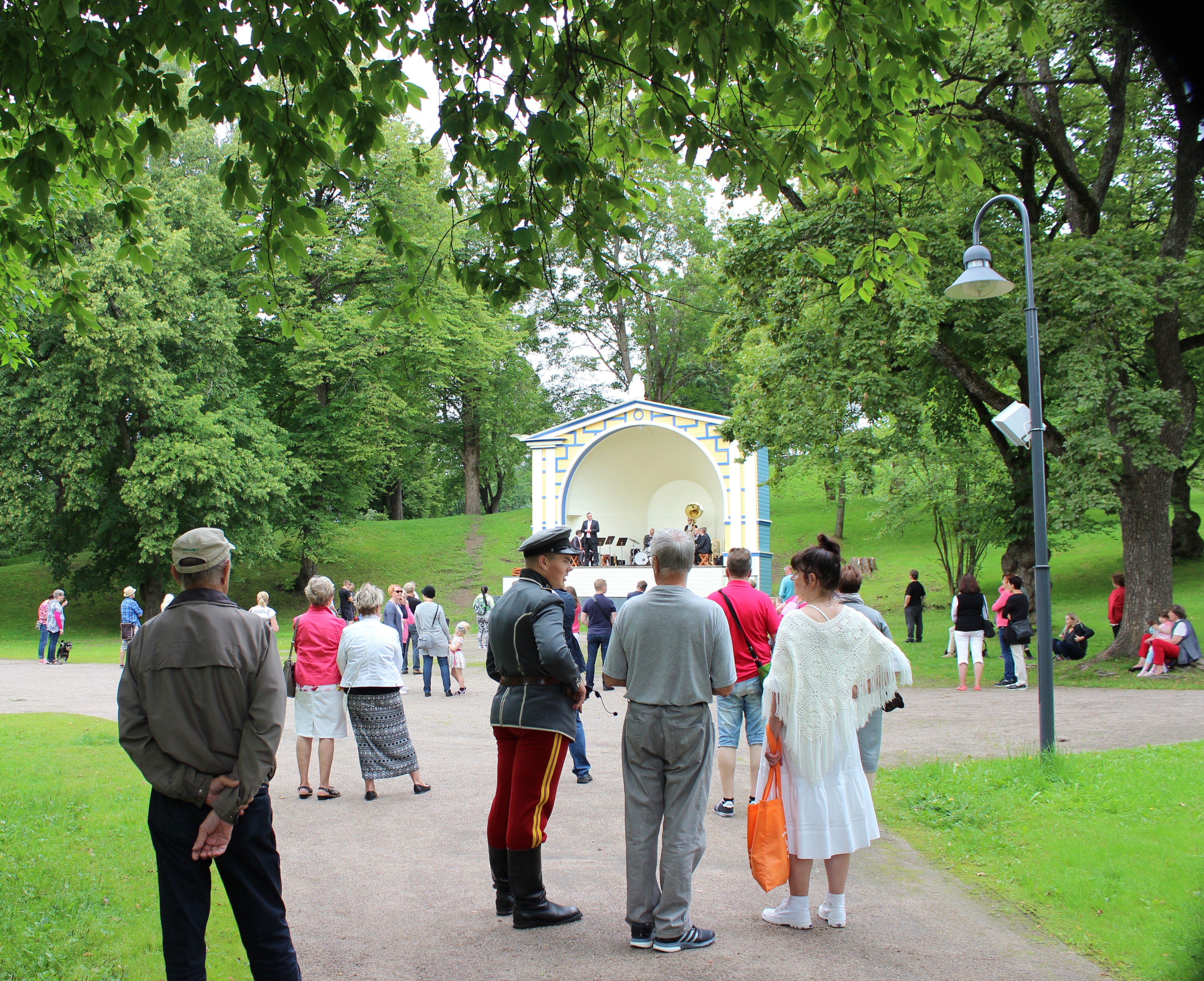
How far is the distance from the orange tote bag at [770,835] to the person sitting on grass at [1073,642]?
13.8m

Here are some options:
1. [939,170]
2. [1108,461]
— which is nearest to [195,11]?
[939,170]

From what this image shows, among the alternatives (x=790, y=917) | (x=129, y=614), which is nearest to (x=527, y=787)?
(x=790, y=917)

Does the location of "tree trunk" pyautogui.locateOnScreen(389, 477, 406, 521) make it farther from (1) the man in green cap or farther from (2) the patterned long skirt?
(1) the man in green cap

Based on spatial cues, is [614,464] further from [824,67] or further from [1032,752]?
[824,67]

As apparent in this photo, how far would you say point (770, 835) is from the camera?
4.52 metres

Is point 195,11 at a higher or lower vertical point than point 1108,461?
higher

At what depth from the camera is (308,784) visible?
784cm

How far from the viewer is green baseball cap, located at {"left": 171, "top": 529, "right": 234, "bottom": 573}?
3623mm

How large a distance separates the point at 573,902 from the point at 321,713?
352 centimetres

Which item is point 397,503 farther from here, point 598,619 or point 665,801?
point 665,801

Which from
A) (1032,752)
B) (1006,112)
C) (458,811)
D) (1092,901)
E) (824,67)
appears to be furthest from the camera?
(1006,112)

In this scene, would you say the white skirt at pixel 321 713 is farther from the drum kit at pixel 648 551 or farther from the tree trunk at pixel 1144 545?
the drum kit at pixel 648 551

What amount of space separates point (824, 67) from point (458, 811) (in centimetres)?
558

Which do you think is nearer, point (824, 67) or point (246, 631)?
point (246, 631)
